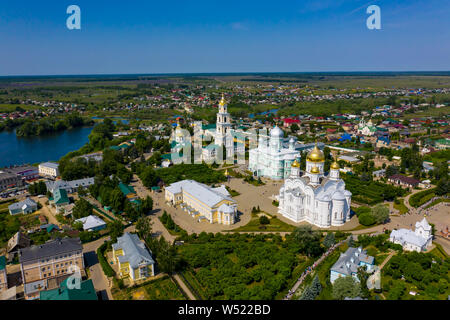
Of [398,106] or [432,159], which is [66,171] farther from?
[398,106]

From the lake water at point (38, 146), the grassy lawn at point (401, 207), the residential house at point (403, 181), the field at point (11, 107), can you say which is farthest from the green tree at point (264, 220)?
the field at point (11, 107)

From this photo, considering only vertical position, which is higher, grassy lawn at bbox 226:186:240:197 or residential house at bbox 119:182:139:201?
residential house at bbox 119:182:139:201

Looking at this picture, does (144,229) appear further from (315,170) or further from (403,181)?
(403,181)

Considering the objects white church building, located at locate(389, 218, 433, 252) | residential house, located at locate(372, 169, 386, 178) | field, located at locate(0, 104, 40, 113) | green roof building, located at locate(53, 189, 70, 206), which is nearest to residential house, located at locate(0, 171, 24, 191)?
green roof building, located at locate(53, 189, 70, 206)

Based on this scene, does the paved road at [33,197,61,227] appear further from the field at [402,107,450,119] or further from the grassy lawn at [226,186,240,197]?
the field at [402,107,450,119]

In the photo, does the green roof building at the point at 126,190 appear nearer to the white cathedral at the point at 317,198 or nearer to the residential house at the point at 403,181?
the white cathedral at the point at 317,198

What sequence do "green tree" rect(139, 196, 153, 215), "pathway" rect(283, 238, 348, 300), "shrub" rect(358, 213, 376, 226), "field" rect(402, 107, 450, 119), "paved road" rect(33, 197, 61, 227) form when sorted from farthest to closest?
1. "field" rect(402, 107, 450, 119)
2. "green tree" rect(139, 196, 153, 215)
3. "paved road" rect(33, 197, 61, 227)
4. "shrub" rect(358, 213, 376, 226)
5. "pathway" rect(283, 238, 348, 300)
